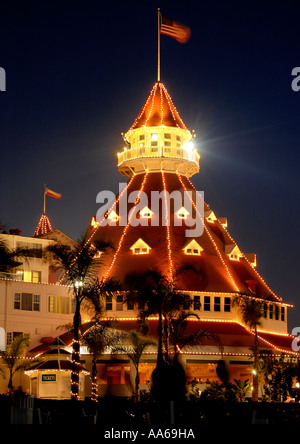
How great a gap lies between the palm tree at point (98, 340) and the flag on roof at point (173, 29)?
28380mm

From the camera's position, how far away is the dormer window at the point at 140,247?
8144cm

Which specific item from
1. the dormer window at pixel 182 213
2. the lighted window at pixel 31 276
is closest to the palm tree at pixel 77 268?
the lighted window at pixel 31 276

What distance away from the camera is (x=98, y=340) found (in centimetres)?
6481

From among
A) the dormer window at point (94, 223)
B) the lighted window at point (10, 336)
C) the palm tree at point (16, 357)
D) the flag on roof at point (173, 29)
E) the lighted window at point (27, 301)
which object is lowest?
the palm tree at point (16, 357)

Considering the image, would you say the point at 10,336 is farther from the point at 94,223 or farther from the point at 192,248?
the point at 192,248

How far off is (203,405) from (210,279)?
42.3 metres

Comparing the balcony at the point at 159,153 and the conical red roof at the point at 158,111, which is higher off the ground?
the conical red roof at the point at 158,111

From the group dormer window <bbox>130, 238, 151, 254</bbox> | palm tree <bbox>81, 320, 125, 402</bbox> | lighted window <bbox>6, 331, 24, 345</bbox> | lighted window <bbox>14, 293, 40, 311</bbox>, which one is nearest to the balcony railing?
lighted window <bbox>14, 293, 40, 311</bbox>

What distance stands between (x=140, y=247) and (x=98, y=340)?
18.0m

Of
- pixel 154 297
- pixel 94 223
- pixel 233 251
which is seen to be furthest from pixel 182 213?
pixel 154 297

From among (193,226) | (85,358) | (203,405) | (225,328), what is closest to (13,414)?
(203,405)

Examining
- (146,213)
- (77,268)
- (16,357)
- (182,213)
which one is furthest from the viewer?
(182,213)

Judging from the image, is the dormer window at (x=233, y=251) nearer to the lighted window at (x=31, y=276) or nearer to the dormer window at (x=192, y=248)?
the dormer window at (x=192, y=248)

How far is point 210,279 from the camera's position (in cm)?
8050
